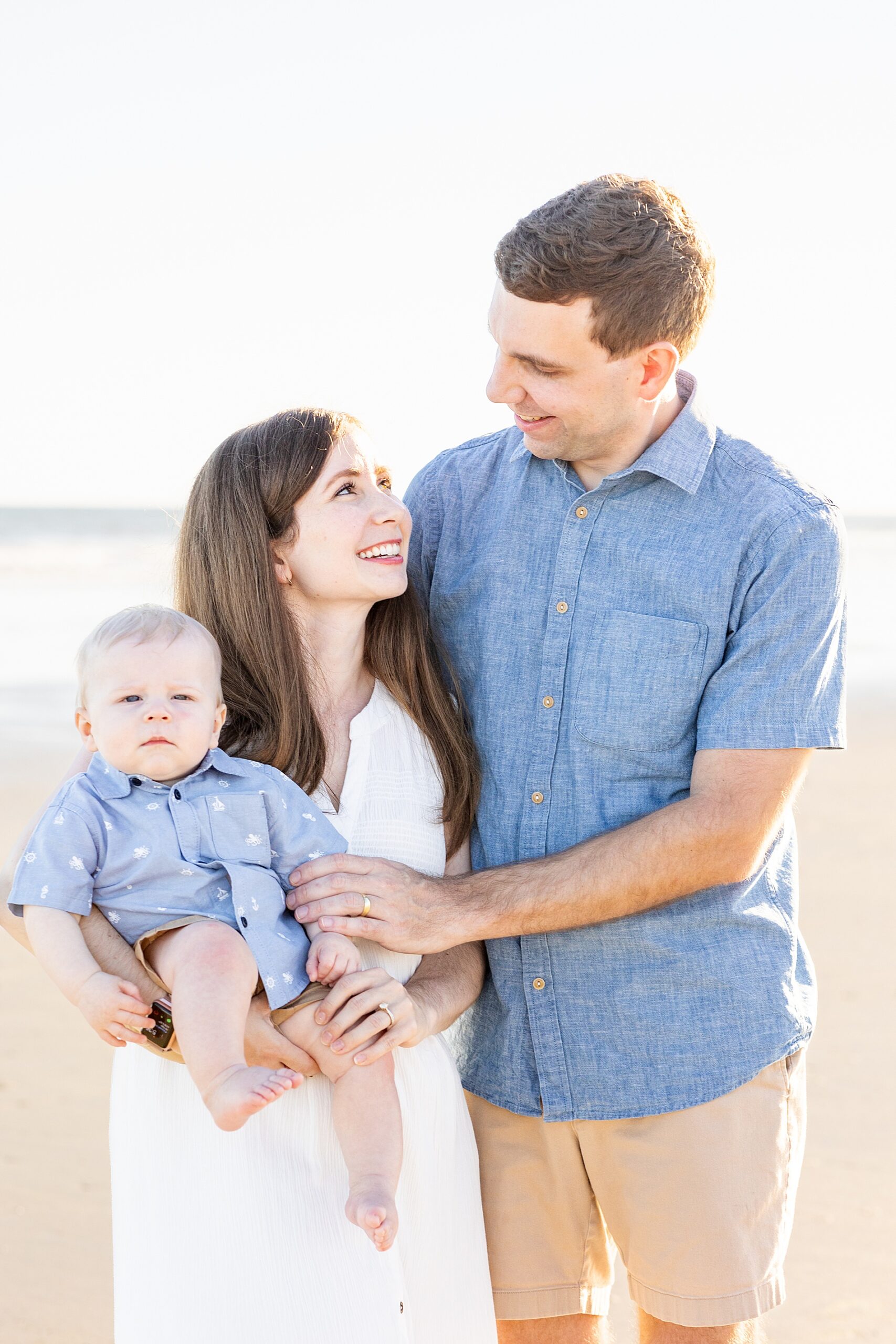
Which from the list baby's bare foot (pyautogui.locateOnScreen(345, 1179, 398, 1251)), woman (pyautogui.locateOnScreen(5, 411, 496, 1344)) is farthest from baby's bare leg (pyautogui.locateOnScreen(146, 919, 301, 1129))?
baby's bare foot (pyautogui.locateOnScreen(345, 1179, 398, 1251))

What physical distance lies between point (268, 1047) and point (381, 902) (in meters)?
0.31

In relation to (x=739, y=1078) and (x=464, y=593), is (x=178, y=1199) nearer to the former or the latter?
(x=739, y=1078)

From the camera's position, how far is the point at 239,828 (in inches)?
83.4

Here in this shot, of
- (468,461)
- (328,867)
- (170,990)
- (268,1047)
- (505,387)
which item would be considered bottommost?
(268,1047)

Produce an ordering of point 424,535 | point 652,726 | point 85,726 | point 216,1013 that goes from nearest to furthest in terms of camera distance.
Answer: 1. point 216,1013
2. point 85,726
3. point 652,726
4. point 424,535

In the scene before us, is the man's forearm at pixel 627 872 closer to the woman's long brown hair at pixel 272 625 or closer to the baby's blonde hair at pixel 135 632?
the woman's long brown hair at pixel 272 625

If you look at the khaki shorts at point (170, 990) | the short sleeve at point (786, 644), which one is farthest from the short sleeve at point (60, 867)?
the short sleeve at point (786, 644)

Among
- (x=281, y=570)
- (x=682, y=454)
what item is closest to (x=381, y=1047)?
(x=281, y=570)

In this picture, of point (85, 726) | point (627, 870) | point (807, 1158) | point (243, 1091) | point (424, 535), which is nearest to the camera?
point (243, 1091)

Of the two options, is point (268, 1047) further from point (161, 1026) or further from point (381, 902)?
point (381, 902)

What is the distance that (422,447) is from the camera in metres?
24.9

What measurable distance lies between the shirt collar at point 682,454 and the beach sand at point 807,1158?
155cm

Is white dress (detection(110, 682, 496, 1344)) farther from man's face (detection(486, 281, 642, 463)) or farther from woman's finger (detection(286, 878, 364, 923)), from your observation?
man's face (detection(486, 281, 642, 463))

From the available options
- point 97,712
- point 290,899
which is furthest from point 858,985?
point 97,712
